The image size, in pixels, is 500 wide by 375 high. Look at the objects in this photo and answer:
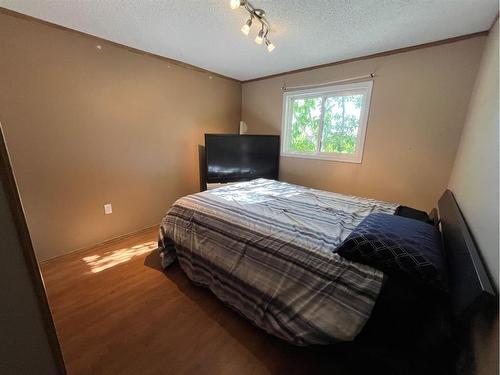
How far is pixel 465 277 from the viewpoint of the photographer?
833mm

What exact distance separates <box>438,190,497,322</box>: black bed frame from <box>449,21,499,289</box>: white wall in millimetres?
37

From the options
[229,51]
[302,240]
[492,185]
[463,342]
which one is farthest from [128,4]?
[463,342]

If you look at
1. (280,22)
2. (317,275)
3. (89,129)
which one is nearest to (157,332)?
(317,275)

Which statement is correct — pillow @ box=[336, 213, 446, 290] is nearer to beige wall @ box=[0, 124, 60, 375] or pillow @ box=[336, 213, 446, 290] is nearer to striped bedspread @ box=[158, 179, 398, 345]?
striped bedspread @ box=[158, 179, 398, 345]

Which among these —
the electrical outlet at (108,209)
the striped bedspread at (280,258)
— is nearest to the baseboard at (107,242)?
the electrical outlet at (108,209)

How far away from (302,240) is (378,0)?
180cm

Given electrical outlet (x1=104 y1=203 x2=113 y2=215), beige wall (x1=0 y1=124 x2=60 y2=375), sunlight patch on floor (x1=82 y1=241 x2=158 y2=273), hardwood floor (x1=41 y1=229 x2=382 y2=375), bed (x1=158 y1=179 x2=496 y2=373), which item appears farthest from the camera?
electrical outlet (x1=104 y1=203 x2=113 y2=215)

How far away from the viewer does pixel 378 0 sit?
1504mm

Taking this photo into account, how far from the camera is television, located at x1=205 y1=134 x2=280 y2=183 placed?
121 inches

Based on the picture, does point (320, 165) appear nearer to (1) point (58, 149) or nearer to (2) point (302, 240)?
(2) point (302, 240)

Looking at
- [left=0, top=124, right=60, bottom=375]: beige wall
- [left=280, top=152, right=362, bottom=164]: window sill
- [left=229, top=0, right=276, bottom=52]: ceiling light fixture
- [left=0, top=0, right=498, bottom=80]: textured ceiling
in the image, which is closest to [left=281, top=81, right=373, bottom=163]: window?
[left=280, top=152, right=362, bottom=164]: window sill

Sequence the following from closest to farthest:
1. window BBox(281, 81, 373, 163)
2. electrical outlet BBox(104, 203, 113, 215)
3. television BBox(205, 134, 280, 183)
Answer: electrical outlet BBox(104, 203, 113, 215) < window BBox(281, 81, 373, 163) < television BBox(205, 134, 280, 183)

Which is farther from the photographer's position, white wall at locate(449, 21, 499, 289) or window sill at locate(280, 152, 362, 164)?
window sill at locate(280, 152, 362, 164)

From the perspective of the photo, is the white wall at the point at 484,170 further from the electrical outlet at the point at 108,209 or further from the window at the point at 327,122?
the electrical outlet at the point at 108,209
